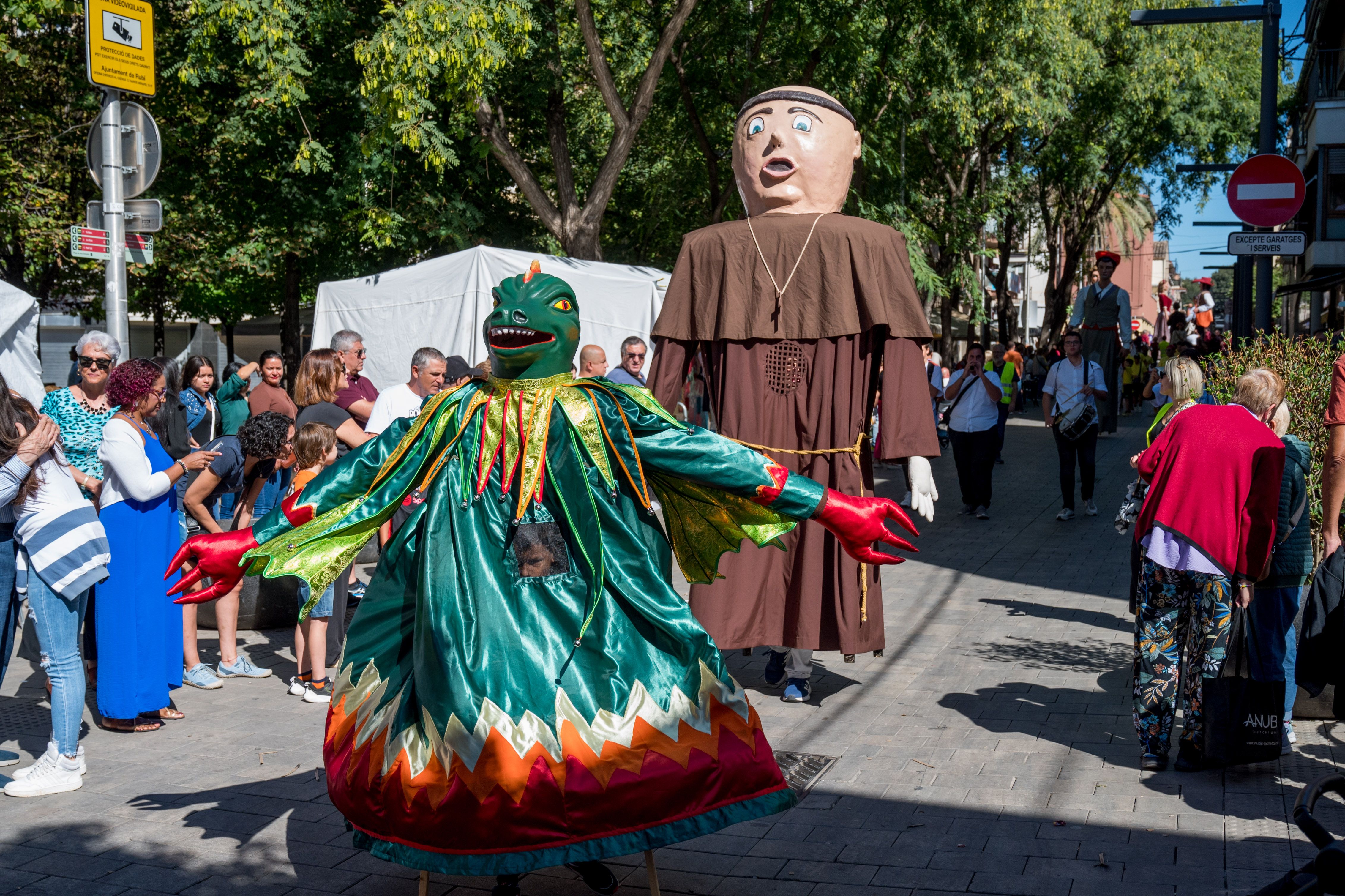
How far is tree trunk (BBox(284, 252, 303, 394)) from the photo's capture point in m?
20.5

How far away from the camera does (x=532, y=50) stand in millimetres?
13875

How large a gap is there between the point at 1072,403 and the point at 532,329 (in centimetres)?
897

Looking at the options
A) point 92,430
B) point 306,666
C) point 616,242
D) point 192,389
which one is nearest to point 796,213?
point 306,666

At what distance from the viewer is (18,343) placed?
995cm

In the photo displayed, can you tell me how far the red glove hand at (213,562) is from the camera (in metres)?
3.64

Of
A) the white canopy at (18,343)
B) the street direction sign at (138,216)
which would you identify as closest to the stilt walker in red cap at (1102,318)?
the street direction sign at (138,216)

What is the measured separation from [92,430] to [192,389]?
11.3ft

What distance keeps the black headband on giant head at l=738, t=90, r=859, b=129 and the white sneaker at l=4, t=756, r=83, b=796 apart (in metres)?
4.45

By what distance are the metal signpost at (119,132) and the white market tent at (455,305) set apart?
12.5 ft

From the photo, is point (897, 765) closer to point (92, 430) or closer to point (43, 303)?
point (92, 430)

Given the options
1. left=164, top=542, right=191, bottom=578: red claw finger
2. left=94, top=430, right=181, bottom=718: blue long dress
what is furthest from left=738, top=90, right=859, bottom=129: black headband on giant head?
left=164, top=542, right=191, bottom=578: red claw finger

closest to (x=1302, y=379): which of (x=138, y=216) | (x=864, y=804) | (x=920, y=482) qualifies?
(x=920, y=482)

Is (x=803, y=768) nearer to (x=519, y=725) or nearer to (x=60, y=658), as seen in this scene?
(x=519, y=725)

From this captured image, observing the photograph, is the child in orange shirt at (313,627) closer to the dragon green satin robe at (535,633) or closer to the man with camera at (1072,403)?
the dragon green satin robe at (535,633)
